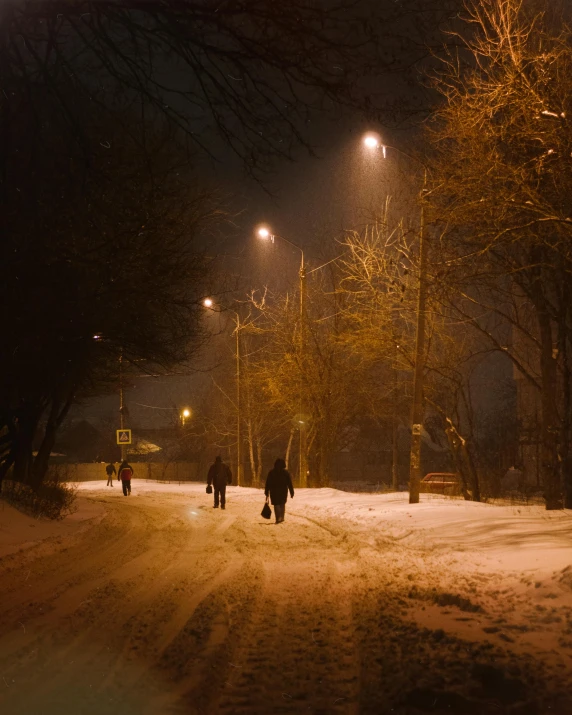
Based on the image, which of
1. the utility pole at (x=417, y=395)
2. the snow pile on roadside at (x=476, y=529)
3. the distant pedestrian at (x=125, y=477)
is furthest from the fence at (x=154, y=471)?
the utility pole at (x=417, y=395)

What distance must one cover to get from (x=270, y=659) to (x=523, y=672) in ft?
6.58

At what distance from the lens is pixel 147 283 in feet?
47.3

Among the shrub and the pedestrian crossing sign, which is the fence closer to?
the pedestrian crossing sign

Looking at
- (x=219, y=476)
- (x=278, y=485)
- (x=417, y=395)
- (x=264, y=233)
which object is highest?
(x=264, y=233)

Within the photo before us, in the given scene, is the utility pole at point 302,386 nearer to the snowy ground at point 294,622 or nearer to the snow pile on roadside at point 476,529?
the snow pile on roadside at point 476,529

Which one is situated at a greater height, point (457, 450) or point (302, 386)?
point (302, 386)

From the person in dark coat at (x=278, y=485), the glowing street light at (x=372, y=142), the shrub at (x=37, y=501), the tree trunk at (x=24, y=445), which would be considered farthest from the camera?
the person in dark coat at (x=278, y=485)

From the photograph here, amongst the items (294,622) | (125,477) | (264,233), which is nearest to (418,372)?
(264,233)

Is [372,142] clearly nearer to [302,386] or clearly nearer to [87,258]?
[87,258]

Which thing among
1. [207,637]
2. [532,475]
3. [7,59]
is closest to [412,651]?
[207,637]

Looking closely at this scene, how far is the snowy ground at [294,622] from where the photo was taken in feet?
18.7

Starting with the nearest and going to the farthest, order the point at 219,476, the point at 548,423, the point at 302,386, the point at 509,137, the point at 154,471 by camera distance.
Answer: the point at 509,137 → the point at 548,423 → the point at 219,476 → the point at 302,386 → the point at 154,471

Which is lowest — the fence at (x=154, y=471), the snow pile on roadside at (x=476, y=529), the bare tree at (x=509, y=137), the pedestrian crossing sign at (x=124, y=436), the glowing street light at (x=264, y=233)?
the snow pile on roadside at (x=476, y=529)

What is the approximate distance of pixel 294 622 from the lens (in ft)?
26.5
